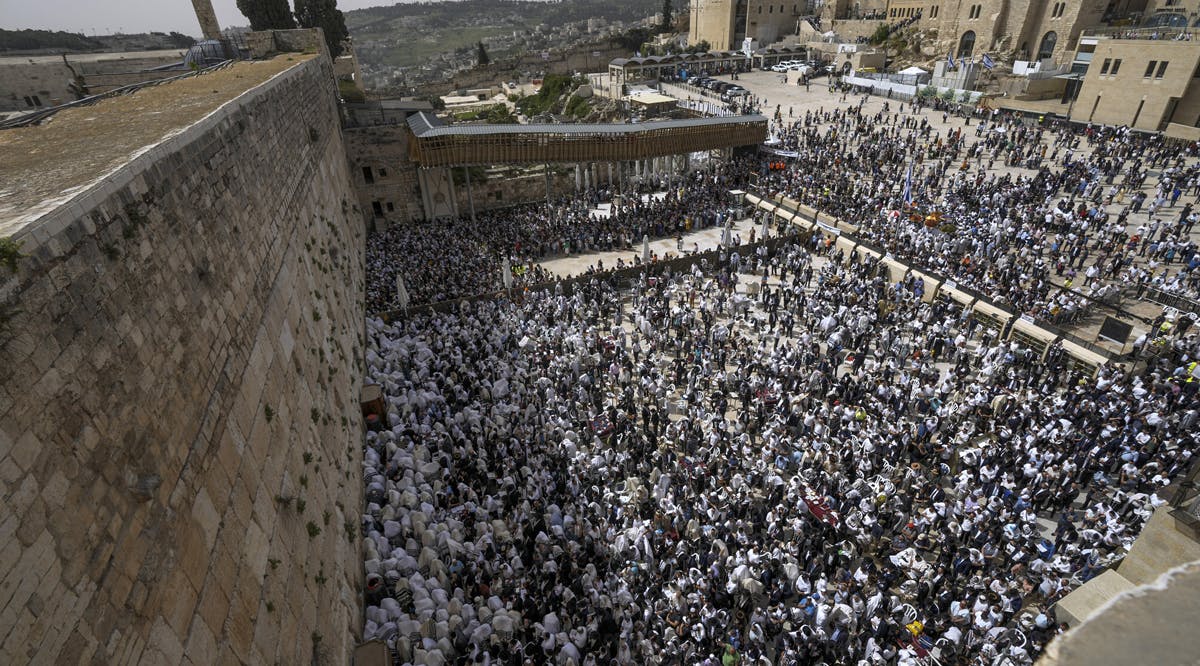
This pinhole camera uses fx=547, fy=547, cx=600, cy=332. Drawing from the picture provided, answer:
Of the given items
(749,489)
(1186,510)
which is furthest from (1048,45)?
(749,489)

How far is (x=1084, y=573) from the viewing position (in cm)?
919

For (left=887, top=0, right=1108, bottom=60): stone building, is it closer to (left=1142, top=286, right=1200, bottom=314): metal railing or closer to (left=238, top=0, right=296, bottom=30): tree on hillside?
(left=1142, top=286, right=1200, bottom=314): metal railing

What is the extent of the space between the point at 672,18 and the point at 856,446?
9857cm

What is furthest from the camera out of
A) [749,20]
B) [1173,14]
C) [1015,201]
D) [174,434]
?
[749,20]

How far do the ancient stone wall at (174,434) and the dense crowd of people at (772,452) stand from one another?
2564 millimetres

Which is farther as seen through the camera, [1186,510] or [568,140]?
[568,140]

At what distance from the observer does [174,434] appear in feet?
17.5

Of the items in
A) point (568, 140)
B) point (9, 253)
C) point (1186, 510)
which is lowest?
point (1186, 510)

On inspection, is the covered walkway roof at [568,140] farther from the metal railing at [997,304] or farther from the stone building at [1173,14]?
the stone building at [1173,14]

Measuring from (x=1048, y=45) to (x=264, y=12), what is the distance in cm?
6074

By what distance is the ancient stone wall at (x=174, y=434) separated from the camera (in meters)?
3.71

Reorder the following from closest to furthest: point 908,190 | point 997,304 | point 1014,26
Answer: point 997,304 < point 908,190 < point 1014,26

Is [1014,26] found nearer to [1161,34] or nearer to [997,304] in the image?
[1161,34]

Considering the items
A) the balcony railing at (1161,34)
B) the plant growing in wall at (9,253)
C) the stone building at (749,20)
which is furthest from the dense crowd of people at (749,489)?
the stone building at (749,20)
